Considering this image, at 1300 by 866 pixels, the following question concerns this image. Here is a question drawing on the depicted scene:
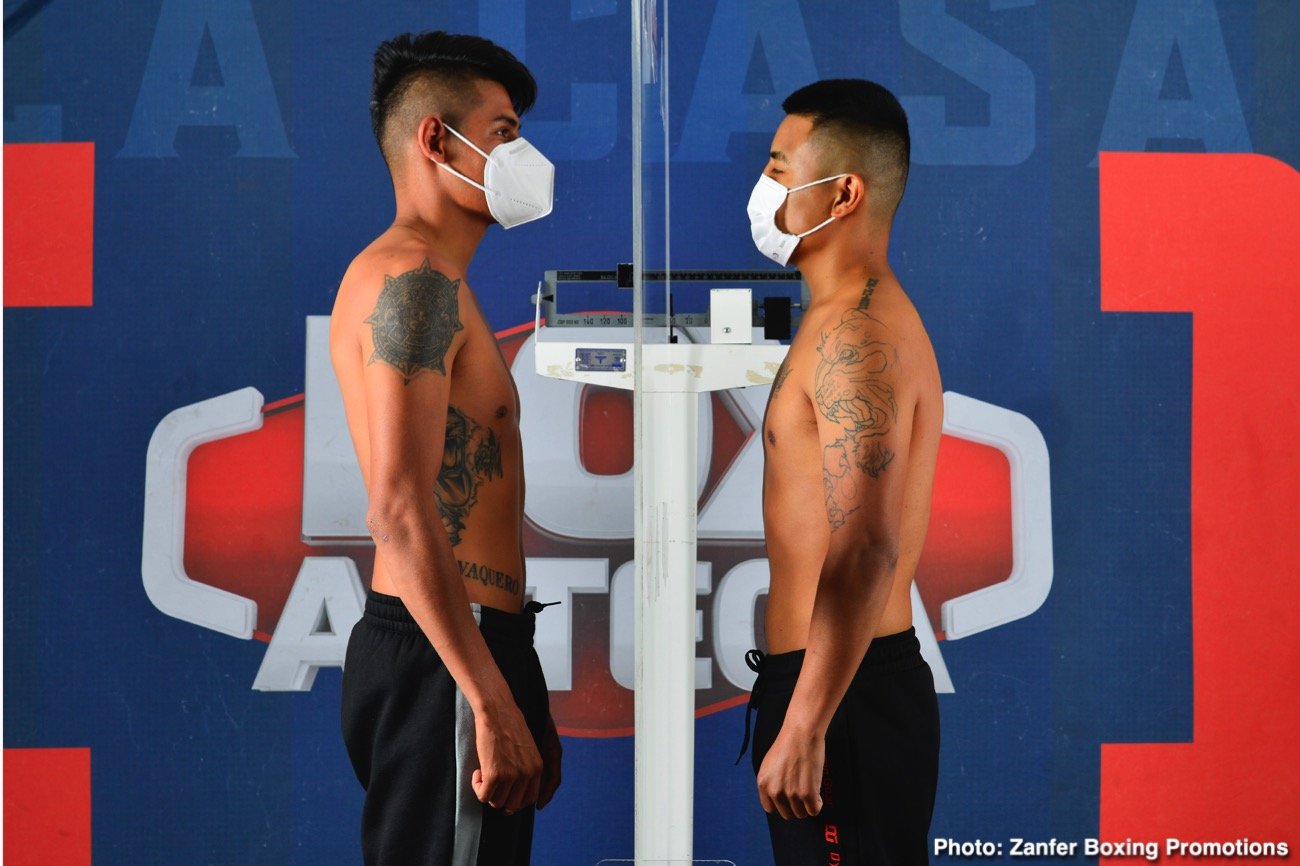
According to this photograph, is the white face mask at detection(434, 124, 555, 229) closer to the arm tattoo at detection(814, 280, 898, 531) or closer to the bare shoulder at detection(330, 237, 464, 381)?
the bare shoulder at detection(330, 237, 464, 381)

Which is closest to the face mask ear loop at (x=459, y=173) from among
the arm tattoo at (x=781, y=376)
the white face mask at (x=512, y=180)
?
the white face mask at (x=512, y=180)

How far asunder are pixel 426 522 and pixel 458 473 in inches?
5.8

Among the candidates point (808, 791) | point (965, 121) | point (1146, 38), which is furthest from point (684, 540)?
point (1146, 38)

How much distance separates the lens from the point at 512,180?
1940 millimetres

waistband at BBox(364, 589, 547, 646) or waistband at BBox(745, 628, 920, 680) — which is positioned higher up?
waistband at BBox(364, 589, 547, 646)

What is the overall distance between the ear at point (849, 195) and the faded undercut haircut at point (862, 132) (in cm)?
1

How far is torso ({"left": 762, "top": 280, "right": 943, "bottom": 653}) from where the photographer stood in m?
1.80

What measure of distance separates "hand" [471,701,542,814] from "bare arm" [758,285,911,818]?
31 cm

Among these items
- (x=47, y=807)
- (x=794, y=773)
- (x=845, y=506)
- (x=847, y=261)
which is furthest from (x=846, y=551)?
(x=47, y=807)

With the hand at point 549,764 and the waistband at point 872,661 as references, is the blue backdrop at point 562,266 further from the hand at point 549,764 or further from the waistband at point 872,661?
the waistband at point 872,661

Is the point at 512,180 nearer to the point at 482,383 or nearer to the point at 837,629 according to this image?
the point at 482,383

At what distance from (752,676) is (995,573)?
549 millimetres

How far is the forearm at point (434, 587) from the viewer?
1657 mm

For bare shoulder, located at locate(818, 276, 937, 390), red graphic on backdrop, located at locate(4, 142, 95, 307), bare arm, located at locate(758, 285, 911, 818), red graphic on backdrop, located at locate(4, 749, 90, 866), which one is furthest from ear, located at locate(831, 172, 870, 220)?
red graphic on backdrop, located at locate(4, 749, 90, 866)
